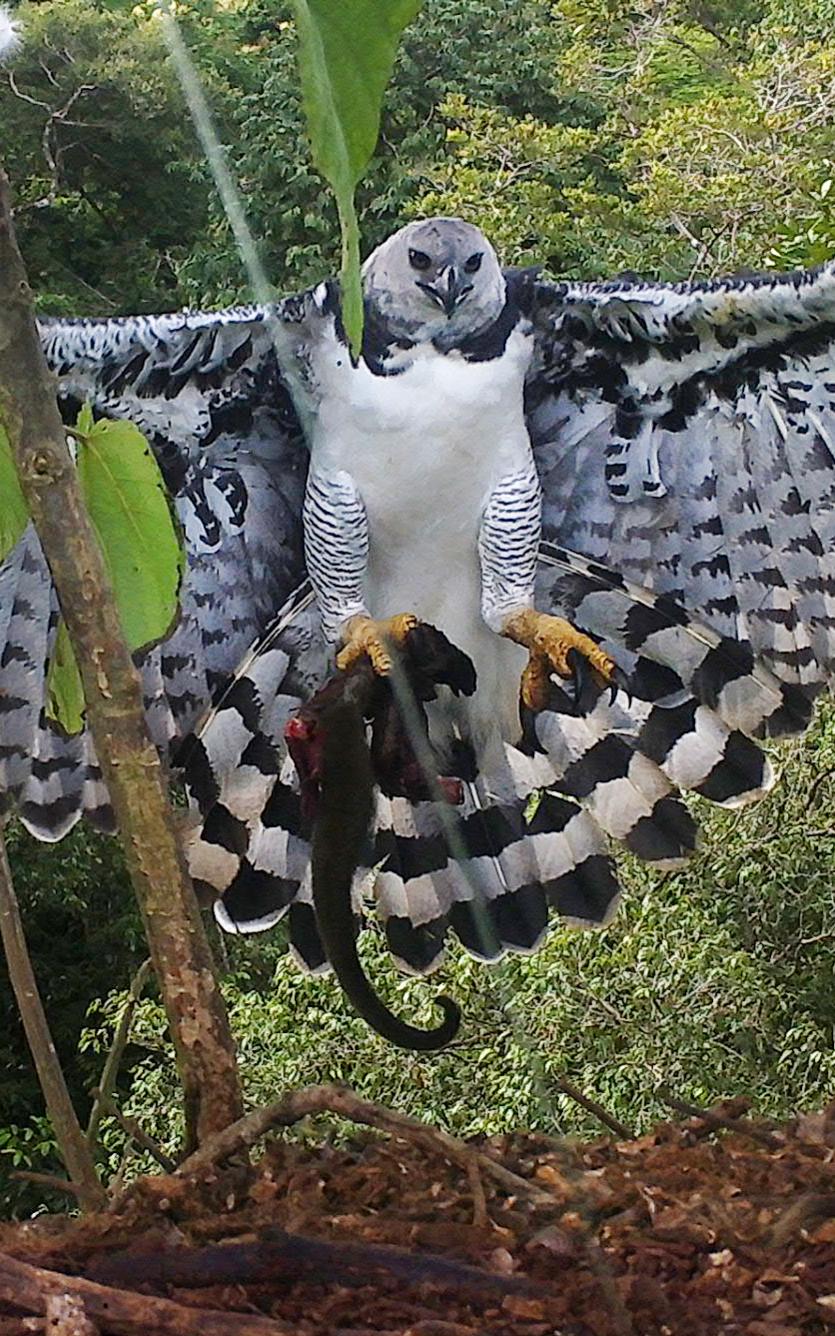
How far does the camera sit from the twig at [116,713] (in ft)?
1.89

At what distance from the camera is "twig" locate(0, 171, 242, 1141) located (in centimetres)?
57

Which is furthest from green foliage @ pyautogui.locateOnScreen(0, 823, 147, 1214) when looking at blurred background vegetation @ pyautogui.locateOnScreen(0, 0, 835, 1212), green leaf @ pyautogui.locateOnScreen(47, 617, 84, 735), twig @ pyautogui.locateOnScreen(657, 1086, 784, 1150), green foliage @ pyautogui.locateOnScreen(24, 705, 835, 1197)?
twig @ pyautogui.locateOnScreen(657, 1086, 784, 1150)

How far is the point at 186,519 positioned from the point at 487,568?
271mm

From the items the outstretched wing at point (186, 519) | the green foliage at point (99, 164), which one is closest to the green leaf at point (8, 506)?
the outstretched wing at point (186, 519)

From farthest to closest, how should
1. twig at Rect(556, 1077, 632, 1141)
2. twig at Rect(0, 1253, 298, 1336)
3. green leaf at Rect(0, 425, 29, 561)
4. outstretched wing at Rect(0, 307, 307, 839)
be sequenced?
outstretched wing at Rect(0, 307, 307, 839) < twig at Rect(556, 1077, 632, 1141) < green leaf at Rect(0, 425, 29, 561) < twig at Rect(0, 1253, 298, 1336)

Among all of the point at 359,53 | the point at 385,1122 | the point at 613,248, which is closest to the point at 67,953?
the point at 613,248

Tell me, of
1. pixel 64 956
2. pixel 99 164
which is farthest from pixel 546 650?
pixel 64 956

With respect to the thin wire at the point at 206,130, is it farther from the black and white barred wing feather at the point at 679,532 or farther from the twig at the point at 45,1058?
the twig at the point at 45,1058

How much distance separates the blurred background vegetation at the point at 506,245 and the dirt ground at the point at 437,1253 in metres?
0.93

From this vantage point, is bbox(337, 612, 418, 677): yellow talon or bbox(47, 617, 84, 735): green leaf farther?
bbox(337, 612, 418, 677): yellow talon

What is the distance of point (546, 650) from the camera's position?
4.39 ft

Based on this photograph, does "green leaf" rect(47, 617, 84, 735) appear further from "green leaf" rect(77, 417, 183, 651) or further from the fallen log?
the fallen log

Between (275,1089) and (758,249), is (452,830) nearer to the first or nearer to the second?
(275,1089)

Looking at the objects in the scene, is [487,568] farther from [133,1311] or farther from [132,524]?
[133,1311]
